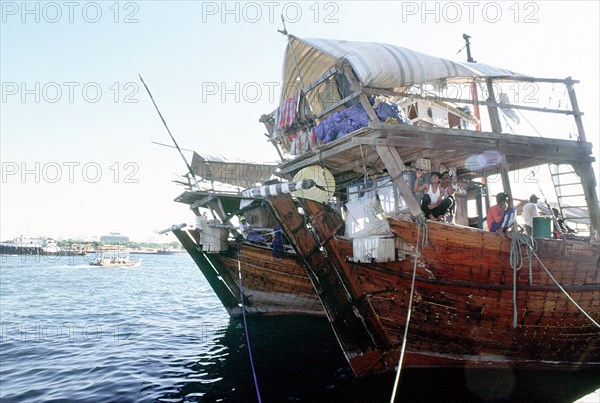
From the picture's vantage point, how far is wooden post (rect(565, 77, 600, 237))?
8.09 m

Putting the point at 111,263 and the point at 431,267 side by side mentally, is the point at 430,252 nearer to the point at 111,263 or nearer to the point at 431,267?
the point at 431,267

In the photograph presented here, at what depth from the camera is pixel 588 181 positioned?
8.25 metres

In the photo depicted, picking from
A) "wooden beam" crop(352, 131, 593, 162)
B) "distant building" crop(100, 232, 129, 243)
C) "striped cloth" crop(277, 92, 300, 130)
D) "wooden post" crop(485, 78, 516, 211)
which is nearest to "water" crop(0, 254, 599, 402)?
"wooden post" crop(485, 78, 516, 211)

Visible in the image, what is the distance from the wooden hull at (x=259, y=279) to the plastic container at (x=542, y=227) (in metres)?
7.40

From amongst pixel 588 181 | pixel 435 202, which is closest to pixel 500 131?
pixel 435 202

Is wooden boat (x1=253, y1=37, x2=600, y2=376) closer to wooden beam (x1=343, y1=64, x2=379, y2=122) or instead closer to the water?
wooden beam (x1=343, y1=64, x2=379, y2=122)

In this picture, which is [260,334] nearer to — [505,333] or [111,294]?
[505,333]

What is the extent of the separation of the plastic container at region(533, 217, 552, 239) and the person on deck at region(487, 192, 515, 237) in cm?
81

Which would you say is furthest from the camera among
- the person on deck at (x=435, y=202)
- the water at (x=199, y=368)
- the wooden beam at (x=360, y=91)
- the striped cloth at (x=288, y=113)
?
the striped cloth at (x=288, y=113)

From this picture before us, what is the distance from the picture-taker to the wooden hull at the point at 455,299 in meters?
6.40

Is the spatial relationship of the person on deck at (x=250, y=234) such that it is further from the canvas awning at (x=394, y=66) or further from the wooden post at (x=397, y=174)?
the wooden post at (x=397, y=174)

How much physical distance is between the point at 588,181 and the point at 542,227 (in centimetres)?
246

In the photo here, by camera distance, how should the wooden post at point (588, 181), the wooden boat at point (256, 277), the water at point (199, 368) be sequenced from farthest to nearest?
1. the wooden boat at point (256, 277)
2. the wooden post at point (588, 181)
3. the water at point (199, 368)

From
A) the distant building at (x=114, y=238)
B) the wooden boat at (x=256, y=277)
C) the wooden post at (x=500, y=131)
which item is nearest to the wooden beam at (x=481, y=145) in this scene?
the wooden post at (x=500, y=131)
